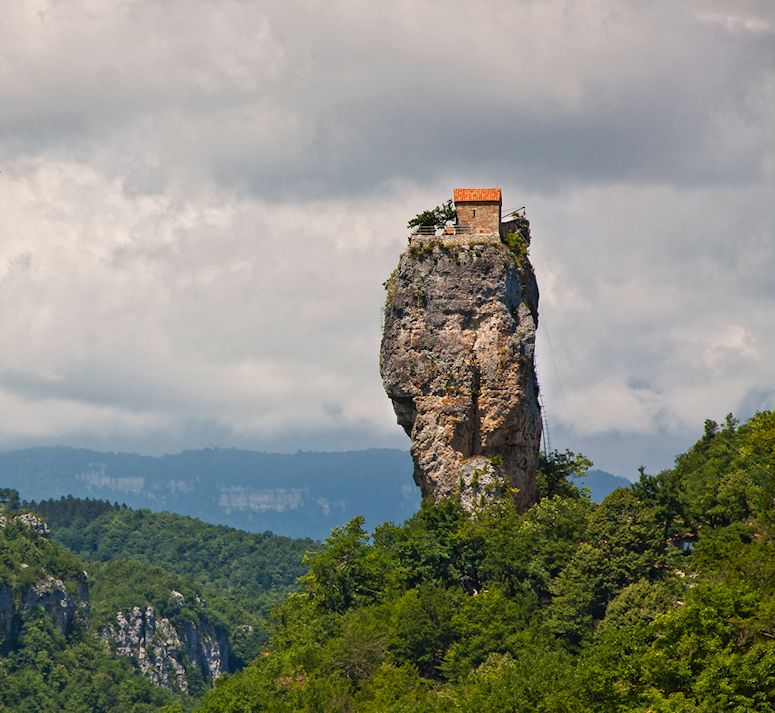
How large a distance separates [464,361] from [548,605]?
13223mm

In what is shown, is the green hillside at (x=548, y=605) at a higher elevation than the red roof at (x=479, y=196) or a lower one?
lower

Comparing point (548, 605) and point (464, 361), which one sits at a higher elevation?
point (464, 361)

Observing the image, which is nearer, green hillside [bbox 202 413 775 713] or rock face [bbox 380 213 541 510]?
green hillside [bbox 202 413 775 713]

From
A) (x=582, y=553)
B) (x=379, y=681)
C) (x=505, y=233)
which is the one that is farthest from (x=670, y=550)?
(x=505, y=233)

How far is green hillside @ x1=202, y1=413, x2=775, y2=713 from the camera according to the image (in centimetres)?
5747

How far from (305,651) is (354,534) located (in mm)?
10388

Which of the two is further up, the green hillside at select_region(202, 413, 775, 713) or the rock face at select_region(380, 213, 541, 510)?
the rock face at select_region(380, 213, 541, 510)

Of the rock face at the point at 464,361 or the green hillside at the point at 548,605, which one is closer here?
the green hillside at the point at 548,605

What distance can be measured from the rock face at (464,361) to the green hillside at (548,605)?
2.20m

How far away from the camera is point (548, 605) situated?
255 feet

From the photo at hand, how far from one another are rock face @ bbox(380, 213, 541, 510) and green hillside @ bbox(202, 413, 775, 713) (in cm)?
220

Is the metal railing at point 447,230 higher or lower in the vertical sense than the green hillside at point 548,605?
higher

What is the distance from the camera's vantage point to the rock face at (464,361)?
278 ft

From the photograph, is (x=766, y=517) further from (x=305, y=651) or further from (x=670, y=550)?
(x=305, y=651)
